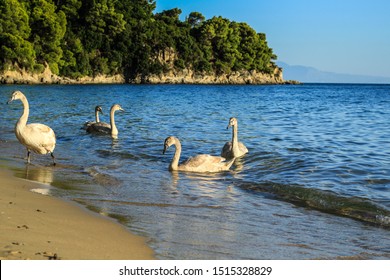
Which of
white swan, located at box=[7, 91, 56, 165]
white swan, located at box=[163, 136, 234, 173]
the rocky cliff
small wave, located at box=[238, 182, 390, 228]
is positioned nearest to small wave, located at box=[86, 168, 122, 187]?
white swan, located at box=[7, 91, 56, 165]

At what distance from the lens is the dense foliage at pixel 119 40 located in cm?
7456

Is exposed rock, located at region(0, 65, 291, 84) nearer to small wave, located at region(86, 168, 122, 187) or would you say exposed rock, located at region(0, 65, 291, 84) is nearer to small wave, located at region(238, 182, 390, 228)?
small wave, located at region(86, 168, 122, 187)

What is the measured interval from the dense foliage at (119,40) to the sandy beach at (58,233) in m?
69.0

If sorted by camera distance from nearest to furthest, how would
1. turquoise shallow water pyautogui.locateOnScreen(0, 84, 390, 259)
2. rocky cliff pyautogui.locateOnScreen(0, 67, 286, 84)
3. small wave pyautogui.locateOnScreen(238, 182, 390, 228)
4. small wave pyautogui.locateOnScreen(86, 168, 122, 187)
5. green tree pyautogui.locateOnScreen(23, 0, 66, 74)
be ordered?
turquoise shallow water pyautogui.locateOnScreen(0, 84, 390, 259) < small wave pyautogui.locateOnScreen(238, 182, 390, 228) < small wave pyautogui.locateOnScreen(86, 168, 122, 187) < rocky cliff pyautogui.locateOnScreen(0, 67, 286, 84) < green tree pyautogui.locateOnScreen(23, 0, 66, 74)

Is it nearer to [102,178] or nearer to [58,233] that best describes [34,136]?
[102,178]

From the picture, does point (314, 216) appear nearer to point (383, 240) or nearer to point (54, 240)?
point (383, 240)

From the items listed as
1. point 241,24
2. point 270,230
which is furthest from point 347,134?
point 241,24

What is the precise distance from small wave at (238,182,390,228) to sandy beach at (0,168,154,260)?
3.71m

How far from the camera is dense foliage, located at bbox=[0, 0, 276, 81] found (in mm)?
74562

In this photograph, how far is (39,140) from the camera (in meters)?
10.7

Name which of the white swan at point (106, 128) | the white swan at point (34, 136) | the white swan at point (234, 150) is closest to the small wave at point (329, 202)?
the white swan at point (234, 150)

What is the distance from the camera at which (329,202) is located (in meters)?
8.55

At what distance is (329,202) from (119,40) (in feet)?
336

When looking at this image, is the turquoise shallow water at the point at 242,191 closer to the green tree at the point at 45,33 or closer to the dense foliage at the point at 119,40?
the dense foliage at the point at 119,40
